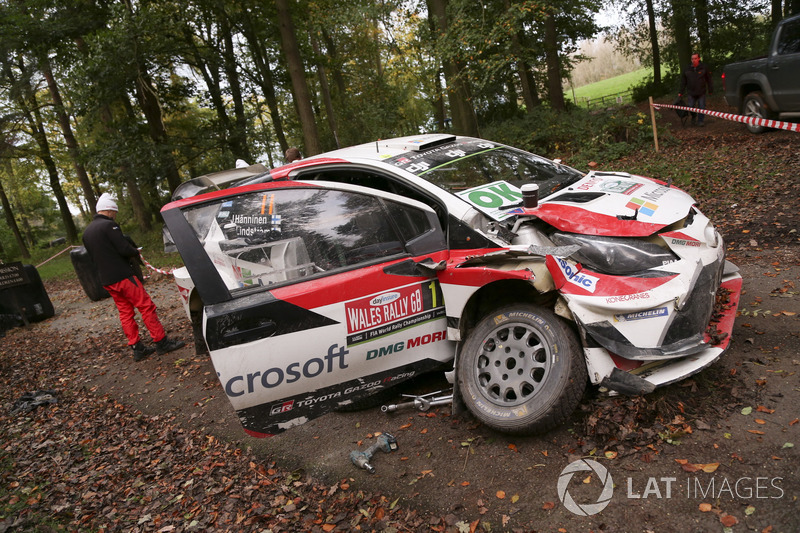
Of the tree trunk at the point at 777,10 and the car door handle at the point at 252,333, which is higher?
the tree trunk at the point at 777,10

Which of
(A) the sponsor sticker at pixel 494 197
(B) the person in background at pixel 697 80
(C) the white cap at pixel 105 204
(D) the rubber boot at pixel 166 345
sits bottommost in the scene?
(D) the rubber boot at pixel 166 345

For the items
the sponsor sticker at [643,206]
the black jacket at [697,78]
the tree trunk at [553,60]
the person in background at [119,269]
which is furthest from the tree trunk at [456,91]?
the sponsor sticker at [643,206]

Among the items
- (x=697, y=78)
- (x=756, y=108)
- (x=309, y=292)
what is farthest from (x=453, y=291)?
(x=697, y=78)

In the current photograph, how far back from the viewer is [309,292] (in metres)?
3.42

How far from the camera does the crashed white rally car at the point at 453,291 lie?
122 inches

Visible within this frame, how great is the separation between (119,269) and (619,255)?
5.75 meters

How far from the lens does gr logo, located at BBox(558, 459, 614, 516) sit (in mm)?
2719

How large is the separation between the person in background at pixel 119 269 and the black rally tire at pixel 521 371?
15.6ft

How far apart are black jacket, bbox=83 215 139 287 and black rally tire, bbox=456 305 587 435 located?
4844 mm

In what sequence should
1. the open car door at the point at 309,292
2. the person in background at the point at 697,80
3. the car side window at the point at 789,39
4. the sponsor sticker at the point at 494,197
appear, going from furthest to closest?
the person in background at the point at 697,80 → the car side window at the point at 789,39 → the sponsor sticker at the point at 494,197 → the open car door at the point at 309,292

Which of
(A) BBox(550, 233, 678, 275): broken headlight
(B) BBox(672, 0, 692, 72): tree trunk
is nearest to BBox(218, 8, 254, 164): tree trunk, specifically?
(B) BBox(672, 0, 692, 72): tree trunk

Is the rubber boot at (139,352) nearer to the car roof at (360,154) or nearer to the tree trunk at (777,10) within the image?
the car roof at (360,154)

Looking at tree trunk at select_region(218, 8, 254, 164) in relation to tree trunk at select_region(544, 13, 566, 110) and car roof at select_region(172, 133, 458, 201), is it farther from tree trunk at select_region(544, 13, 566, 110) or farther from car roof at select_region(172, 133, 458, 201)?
car roof at select_region(172, 133, 458, 201)

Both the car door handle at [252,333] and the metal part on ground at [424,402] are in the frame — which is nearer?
the car door handle at [252,333]
